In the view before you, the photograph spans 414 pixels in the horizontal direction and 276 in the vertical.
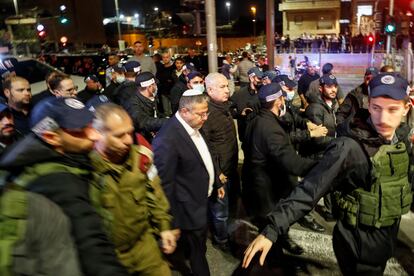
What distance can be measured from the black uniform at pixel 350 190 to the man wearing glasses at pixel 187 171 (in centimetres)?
132

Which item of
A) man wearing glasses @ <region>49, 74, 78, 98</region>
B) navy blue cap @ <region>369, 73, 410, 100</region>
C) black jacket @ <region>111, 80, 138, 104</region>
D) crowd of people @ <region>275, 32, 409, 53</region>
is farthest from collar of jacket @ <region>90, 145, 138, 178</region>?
crowd of people @ <region>275, 32, 409, 53</region>

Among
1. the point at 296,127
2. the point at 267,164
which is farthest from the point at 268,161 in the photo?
the point at 296,127

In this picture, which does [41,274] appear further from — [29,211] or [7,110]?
[7,110]

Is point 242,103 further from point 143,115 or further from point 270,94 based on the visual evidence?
point 270,94

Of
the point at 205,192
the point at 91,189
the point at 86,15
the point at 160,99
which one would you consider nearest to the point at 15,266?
the point at 91,189

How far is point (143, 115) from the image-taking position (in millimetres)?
5238

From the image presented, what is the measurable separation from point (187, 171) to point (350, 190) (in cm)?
154

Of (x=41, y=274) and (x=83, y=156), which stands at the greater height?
(x=83, y=156)

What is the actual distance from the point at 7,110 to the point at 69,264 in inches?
103

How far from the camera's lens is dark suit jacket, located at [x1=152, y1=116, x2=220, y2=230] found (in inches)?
141

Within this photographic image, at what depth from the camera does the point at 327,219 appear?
546cm

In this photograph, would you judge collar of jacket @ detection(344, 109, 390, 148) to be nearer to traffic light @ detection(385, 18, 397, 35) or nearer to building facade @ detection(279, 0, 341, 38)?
traffic light @ detection(385, 18, 397, 35)

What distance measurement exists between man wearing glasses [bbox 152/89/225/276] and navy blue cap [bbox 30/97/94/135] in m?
1.44

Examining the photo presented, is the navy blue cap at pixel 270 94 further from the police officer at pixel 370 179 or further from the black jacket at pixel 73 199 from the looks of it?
the black jacket at pixel 73 199
